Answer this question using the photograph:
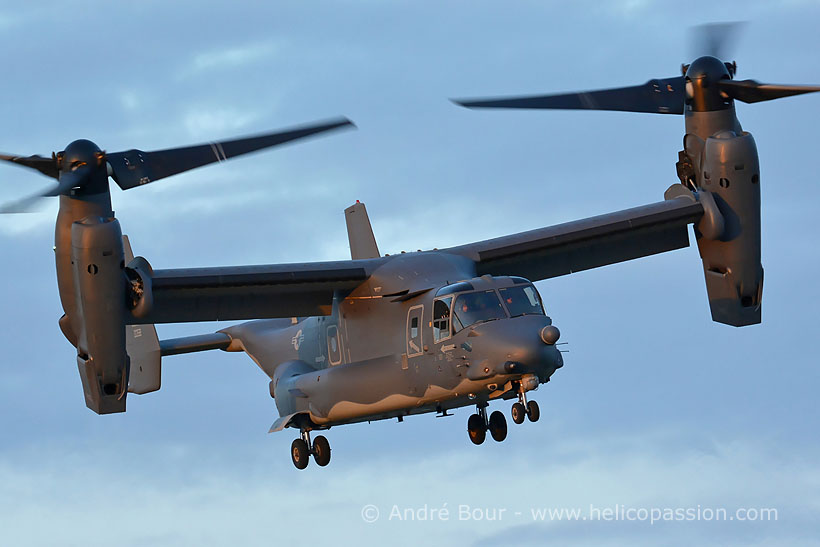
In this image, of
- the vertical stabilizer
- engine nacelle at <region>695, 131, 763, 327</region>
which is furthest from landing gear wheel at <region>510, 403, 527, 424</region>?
the vertical stabilizer

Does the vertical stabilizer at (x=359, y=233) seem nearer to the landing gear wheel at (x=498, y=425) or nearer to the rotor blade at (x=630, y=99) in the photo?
the rotor blade at (x=630, y=99)

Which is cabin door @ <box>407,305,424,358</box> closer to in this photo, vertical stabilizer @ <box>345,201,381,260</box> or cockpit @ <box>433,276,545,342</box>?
cockpit @ <box>433,276,545,342</box>

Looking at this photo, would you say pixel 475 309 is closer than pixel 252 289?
Yes

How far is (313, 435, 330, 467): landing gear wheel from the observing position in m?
31.0

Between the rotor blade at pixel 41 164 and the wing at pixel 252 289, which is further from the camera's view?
the wing at pixel 252 289

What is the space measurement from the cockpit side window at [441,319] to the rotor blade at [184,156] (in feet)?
10.2

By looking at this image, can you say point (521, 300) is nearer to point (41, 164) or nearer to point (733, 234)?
point (733, 234)

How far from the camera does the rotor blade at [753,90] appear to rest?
29.6 meters

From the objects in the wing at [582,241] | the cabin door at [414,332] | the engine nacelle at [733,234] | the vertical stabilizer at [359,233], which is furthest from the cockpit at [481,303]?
the vertical stabilizer at [359,233]

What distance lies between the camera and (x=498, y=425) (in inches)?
1161

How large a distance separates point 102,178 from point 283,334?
637cm

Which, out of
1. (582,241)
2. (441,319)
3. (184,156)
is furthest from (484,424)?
(184,156)

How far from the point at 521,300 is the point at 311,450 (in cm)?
570

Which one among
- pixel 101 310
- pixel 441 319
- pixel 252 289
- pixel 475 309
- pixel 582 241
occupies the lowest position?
pixel 475 309
